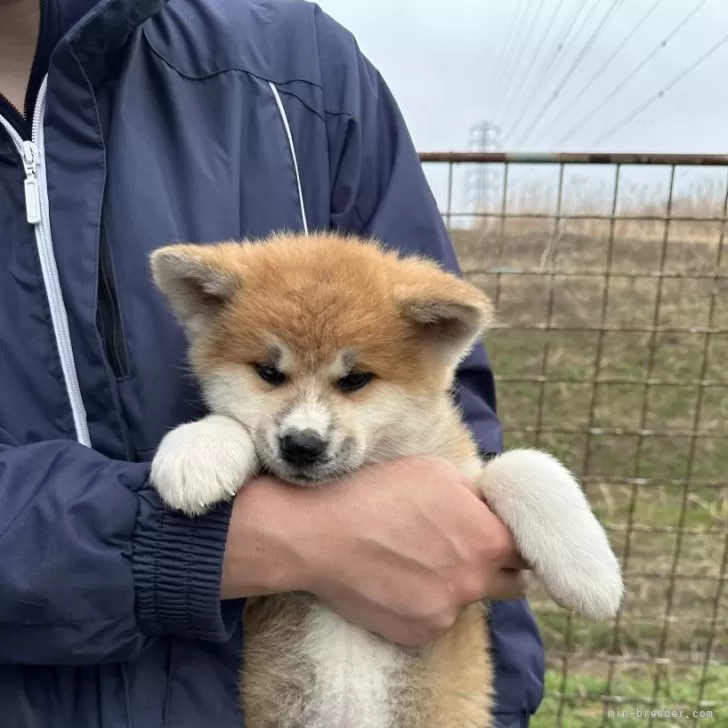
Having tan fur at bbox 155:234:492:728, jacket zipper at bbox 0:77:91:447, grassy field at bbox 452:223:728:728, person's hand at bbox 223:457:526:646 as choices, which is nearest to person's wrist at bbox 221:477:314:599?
person's hand at bbox 223:457:526:646

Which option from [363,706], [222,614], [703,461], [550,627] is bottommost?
[550,627]

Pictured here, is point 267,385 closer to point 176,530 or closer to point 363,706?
point 176,530

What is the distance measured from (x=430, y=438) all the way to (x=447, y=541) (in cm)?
45

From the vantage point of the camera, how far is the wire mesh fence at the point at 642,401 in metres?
3.28

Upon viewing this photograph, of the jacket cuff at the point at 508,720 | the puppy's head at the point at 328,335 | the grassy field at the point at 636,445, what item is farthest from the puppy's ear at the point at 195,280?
the grassy field at the point at 636,445

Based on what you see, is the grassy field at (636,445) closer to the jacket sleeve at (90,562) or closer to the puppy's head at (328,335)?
the puppy's head at (328,335)

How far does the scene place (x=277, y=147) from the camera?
1649mm

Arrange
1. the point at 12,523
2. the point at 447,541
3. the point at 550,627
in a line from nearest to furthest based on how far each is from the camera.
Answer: the point at 12,523 < the point at 447,541 < the point at 550,627

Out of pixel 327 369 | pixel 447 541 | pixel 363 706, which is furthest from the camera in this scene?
pixel 327 369

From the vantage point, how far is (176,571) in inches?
51.2

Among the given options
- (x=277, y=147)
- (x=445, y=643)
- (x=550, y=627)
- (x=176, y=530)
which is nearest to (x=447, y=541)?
(x=445, y=643)

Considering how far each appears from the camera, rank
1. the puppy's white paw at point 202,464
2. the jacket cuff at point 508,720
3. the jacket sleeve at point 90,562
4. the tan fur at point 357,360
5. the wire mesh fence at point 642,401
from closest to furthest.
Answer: the jacket sleeve at point 90,562
the puppy's white paw at point 202,464
the tan fur at point 357,360
the jacket cuff at point 508,720
the wire mesh fence at point 642,401

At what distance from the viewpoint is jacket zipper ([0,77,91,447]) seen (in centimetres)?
137

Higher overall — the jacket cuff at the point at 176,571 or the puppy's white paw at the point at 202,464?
the puppy's white paw at the point at 202,464
